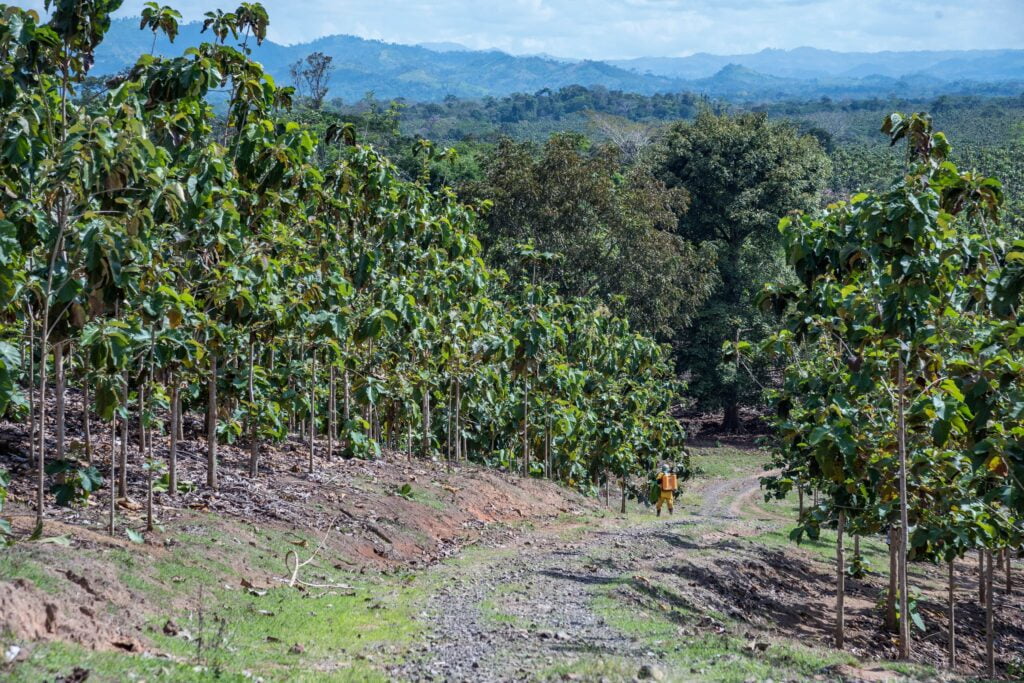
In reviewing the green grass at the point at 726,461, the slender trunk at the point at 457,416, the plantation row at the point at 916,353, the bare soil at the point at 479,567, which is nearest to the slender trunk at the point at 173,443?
the bare soil at the point at 479,567

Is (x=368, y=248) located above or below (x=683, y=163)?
below

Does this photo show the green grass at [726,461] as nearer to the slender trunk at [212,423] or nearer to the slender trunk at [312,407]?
the slender trunk at [312,407]

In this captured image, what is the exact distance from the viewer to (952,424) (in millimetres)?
9211

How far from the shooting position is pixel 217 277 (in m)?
12.2

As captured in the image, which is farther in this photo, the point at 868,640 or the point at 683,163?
the point at 683,163

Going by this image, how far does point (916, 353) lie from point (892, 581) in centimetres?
613

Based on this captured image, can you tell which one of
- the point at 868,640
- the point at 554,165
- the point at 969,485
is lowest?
the point at 868,640

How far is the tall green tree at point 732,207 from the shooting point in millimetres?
47562

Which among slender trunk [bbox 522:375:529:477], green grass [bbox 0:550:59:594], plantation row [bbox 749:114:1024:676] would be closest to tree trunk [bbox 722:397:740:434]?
slender trunk [bbox 522:375:529:477]

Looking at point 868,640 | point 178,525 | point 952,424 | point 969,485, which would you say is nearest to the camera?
point 952,424

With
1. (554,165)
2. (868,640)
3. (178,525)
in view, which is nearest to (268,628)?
(178,525)

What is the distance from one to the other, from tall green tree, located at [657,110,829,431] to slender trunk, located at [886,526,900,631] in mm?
30880

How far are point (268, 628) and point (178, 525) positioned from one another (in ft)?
9.52

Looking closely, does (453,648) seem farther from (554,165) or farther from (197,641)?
(554,165)
